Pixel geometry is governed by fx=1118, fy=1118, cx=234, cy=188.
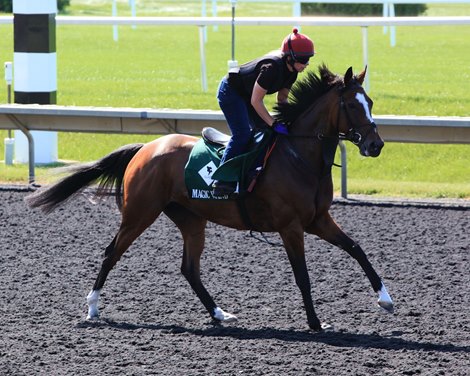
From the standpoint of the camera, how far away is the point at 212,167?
22.2 feet

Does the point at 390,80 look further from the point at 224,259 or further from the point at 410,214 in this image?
the point at 224,259

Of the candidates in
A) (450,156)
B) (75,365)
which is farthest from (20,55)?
(75,365)

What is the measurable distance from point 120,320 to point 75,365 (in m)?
1.05

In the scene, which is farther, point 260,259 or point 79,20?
point 79,20

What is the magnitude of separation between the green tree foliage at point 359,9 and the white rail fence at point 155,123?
611 inches

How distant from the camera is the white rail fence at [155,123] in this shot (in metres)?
10.7

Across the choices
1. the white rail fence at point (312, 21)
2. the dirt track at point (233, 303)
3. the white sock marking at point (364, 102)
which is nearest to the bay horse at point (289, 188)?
the white sock marking at point (364, 102)

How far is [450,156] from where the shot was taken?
1272 centimetres

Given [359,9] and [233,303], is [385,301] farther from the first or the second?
[359,9]

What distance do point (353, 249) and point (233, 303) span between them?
935 mm

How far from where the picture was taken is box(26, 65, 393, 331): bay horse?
6.48 meters

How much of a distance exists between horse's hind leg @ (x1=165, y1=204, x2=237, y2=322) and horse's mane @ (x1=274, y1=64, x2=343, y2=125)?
88cm

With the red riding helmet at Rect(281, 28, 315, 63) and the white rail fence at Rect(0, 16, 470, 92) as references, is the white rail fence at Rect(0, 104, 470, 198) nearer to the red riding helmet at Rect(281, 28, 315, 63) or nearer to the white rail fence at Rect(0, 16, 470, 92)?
the white rail fence at Rect(0, 16, 470, 92)

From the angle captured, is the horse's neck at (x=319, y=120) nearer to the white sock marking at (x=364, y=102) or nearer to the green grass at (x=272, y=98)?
the white sock marking at (x=364, y=102)
